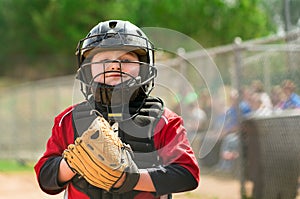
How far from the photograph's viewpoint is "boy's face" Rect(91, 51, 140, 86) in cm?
337

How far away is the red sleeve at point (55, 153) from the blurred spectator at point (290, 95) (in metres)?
3.72

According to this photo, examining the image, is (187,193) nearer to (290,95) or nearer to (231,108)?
(231,108)

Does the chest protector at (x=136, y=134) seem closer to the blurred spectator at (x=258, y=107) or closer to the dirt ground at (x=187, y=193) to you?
the blurred spectator at (x=258, y=107)

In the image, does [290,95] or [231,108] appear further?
[231,108]

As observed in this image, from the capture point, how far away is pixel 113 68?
11.1 ft

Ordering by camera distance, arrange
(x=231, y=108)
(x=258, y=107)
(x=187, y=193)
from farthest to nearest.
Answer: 1. (x=187, y=193)
2. (x=231, y=108)
3. (x=258, y=107)

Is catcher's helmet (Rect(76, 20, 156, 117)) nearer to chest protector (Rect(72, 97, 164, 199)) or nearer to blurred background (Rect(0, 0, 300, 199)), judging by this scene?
chest protector (Rect(72, 97, 164, 199))

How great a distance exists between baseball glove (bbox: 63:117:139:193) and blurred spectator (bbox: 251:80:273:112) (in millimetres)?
4774

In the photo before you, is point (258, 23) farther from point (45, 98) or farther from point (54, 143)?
point (54, 143)

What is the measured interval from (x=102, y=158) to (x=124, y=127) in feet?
1.23

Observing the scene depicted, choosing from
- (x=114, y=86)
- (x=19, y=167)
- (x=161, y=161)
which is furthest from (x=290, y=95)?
(x=19, y=167)

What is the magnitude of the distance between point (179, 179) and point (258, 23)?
84.4 ft

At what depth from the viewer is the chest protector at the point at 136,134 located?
338cm

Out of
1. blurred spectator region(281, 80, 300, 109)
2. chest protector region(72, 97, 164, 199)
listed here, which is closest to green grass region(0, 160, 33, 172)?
blurred spectator region(281, 80, 300, 109)
